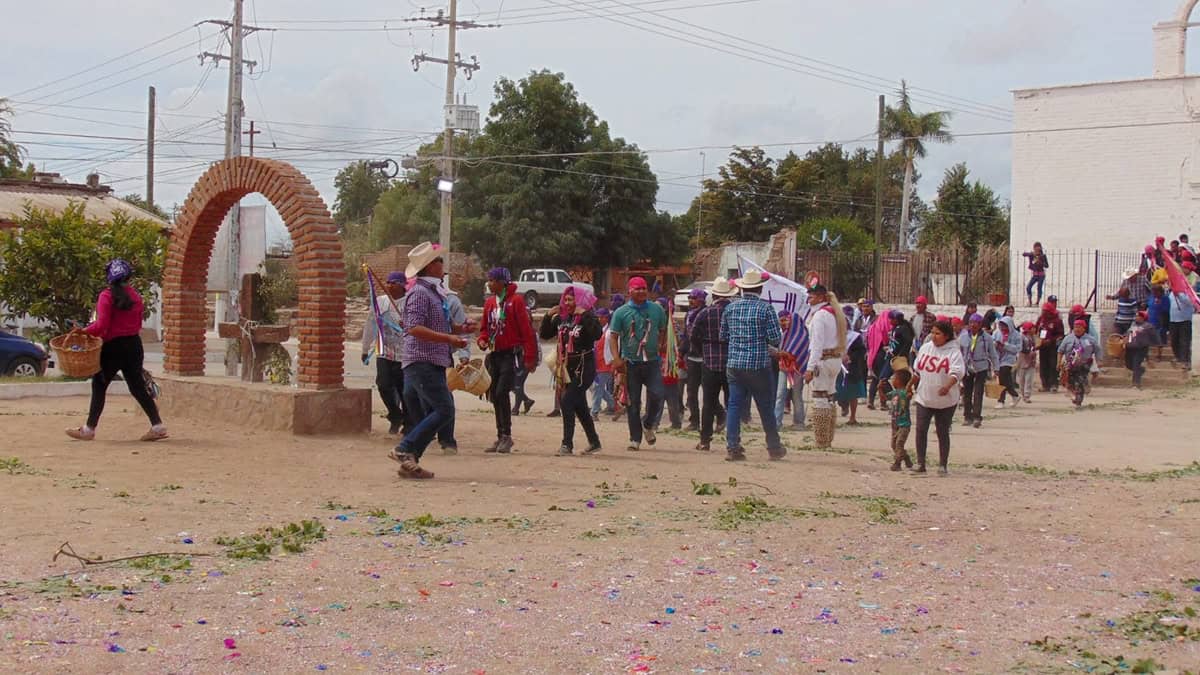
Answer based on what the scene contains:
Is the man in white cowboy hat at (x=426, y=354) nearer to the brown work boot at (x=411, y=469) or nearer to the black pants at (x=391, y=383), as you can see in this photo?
the brown work boot at (x=411, y=469)

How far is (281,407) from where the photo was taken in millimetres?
12297

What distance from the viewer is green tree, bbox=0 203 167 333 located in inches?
732

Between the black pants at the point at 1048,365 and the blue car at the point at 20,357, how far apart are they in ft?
55.7

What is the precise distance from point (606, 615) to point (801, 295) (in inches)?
472

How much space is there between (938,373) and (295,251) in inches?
247

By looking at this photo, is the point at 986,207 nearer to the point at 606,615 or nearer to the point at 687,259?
the point at 687,259

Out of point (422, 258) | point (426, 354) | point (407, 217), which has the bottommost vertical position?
point (426, 354)

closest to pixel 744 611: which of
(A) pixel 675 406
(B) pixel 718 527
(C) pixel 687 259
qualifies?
(B) pixel 718 527

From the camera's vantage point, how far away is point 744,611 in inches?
237

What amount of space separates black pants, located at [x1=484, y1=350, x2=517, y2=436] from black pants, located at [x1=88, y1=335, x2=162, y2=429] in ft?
10.3

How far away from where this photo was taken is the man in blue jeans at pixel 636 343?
12312mm

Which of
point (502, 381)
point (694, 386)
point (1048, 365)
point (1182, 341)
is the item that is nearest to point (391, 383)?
point (502, 381)

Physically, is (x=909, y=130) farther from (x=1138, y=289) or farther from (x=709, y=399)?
(x=709, y=399)

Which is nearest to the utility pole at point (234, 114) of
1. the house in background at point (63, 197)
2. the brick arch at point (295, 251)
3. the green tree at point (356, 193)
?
the house in background at point (63, 197)
